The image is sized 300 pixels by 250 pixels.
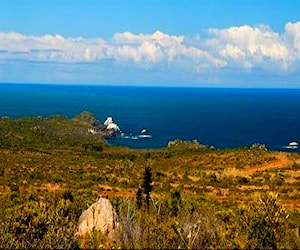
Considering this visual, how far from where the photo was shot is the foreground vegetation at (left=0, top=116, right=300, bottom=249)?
49.4 feet

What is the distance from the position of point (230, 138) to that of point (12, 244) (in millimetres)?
118714

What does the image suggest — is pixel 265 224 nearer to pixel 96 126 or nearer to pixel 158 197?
pixel 158 197

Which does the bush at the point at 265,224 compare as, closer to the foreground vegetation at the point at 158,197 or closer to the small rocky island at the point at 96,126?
the foreground vegetation at the point at 158,197

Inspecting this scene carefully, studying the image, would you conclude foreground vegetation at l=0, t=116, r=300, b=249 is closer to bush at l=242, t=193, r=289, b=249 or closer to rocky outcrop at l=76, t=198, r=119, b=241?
bush at l=242, t=193, r=289, b=249

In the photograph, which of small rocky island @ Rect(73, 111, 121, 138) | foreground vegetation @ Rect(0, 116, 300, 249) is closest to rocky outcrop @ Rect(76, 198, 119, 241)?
foreground vegetation @ Rect(0, 116, 300, 249)

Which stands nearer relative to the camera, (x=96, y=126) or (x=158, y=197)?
(x=158, y=197)

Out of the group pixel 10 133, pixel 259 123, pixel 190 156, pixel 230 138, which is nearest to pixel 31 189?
pixel 190 156

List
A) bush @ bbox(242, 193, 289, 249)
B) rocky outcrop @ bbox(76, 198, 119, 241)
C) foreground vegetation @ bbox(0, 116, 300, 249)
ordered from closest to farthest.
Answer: foreground vegetation @ bbox(0, 116, 300, 249), bush @ bbox(242, 193, 289, 249), rocky outcrop @ bbox(76, 198, 119, 241)

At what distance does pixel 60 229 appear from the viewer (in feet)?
50.3

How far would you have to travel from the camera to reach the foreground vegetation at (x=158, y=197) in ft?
49.4

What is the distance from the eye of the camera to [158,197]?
30.2m

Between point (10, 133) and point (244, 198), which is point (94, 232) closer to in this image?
point (244, 198)

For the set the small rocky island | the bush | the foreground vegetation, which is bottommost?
the small rocky island

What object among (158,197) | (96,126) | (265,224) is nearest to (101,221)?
(265,224)
